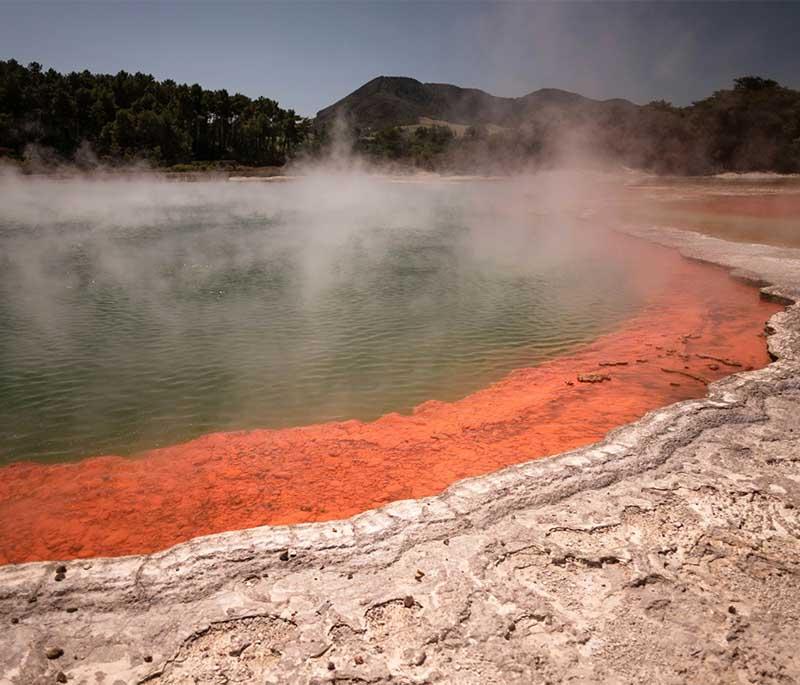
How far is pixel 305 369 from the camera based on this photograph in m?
6.41

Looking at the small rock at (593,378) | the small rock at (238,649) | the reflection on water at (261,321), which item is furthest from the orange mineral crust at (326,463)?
the small rock at (238,649)

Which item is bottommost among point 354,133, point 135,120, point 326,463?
point 326,463

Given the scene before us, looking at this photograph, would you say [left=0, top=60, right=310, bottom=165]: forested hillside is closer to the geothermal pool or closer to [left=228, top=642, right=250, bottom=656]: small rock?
the geothermal pool

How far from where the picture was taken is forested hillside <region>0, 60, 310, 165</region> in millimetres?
42156

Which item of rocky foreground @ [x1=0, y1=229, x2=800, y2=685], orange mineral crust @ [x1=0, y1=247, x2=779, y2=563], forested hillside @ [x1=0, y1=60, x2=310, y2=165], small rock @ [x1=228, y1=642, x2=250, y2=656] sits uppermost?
forested hillside @ [x1=0, y1=60, x2=310, y2=165]

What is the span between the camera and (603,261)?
494 inches

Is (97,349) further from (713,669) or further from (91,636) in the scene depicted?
(713,669)

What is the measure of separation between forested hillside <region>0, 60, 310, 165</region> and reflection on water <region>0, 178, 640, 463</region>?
30.8 metres

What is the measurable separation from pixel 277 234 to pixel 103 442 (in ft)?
40.7

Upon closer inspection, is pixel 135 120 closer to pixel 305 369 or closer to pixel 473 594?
pixel 305 369

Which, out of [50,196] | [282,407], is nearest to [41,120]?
[50,196]

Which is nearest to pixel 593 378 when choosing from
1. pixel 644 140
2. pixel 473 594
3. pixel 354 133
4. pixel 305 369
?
pixel 305 369

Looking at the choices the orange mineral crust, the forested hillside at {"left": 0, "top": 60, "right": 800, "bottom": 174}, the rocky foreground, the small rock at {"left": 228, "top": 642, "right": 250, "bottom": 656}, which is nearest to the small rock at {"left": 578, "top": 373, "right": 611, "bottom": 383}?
the orange mineral crust

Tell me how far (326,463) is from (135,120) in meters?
48.3
